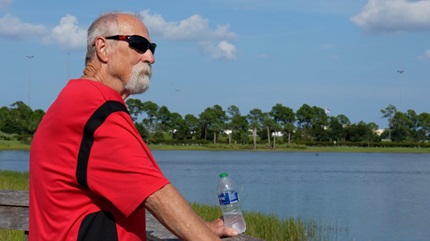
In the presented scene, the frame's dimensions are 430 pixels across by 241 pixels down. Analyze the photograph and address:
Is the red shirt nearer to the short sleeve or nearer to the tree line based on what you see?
the short sleeve

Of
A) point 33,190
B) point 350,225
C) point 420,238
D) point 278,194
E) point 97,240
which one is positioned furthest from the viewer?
point 278,194

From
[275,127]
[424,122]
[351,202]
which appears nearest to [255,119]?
[275,127]

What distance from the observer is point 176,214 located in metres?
2.06

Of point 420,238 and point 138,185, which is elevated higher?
point 138,185

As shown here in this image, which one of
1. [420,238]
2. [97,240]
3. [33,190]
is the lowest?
[420,238]

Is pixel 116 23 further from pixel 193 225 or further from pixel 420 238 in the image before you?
pixel 420 238

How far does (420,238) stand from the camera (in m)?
20.1

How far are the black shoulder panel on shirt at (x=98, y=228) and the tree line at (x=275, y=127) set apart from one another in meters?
115

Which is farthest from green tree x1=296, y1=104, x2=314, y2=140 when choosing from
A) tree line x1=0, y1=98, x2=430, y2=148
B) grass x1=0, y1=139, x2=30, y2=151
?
grass x1=0, y1=139, x2=30, y2=151

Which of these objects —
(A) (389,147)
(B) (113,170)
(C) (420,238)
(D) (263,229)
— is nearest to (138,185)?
(B) (113,170)

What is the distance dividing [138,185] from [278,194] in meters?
33.4

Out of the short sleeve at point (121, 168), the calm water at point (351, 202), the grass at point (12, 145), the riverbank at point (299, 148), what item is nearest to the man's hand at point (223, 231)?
the short sleeve at point (121, 168)

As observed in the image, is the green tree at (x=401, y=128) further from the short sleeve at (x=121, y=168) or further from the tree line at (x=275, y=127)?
the short sleeve at (x=121, y=168)

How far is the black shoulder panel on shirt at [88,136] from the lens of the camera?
6.93 ft
